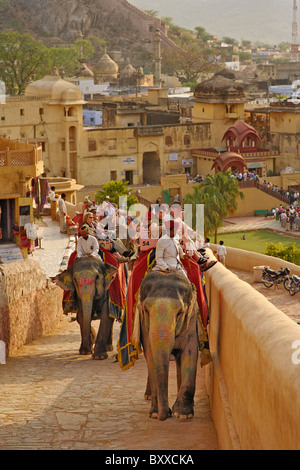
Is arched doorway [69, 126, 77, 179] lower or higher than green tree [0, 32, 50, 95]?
lower

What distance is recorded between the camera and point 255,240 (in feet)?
125

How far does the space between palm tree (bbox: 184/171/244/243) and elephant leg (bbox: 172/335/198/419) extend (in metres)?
28.6

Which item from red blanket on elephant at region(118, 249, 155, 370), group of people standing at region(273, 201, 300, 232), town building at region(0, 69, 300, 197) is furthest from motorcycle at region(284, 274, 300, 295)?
town building at region(0, 69, 300, 197)

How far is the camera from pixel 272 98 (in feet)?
228

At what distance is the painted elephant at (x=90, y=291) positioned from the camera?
1065 centimetres

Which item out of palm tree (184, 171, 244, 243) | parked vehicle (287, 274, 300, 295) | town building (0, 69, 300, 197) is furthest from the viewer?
town building (0, 69, 300, 197)

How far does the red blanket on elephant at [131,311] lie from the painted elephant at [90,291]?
8.23 ft

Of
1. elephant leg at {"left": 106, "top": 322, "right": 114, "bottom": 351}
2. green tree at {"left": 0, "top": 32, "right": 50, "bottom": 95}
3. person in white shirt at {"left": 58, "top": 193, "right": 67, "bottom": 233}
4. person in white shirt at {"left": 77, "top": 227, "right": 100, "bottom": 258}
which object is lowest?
elephant leg at {"left": 106, "top": 322, "right": 114, "bottom": 351}

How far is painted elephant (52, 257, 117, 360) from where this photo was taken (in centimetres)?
1065

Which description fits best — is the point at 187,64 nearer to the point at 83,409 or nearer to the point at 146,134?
the point at 146,134

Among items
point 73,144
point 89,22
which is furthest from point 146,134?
point 89,22

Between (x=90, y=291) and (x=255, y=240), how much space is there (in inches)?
1098

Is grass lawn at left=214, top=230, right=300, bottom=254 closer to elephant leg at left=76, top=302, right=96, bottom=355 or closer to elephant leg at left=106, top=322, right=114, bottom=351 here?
elephant leg at left=106, top=322, right=114, bottom=351
